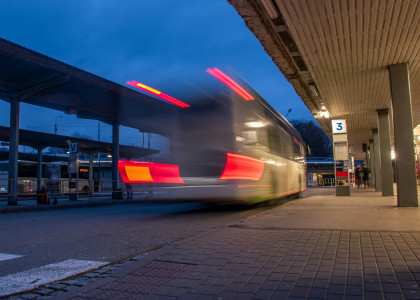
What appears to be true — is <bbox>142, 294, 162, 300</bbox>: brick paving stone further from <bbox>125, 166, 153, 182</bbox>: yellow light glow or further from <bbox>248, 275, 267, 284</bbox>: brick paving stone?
<bbox>125, 166, 153, 182</bbox>: yellow light glow

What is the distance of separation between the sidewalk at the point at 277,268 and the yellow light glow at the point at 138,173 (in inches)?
210

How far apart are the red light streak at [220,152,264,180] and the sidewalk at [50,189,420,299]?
308 centimetres

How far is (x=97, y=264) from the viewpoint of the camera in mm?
4934

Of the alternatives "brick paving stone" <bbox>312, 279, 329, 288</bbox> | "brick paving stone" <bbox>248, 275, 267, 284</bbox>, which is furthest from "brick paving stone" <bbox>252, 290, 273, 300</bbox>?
"brick paving stone" <bbox>312, 279, 329, 288</bbox>

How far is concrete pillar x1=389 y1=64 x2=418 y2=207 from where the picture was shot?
11633mm

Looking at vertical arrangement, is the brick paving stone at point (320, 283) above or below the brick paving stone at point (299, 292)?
above

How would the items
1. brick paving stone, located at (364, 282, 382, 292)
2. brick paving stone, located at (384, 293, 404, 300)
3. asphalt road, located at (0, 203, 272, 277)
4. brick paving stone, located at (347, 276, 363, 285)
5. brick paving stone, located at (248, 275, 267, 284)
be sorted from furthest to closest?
asphalt road, located at (0, 203, 272, 277) → brick paving stone, located at (248, 275, 267, 284) → brick paving stone, located at (347, 276, 363, 285) → brick paving stone, located at (364, 282, 382, 292) → brick paving stone, located at (384, 293, 404, 300)

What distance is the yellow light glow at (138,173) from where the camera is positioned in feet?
38.2

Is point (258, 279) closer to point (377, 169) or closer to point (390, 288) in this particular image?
point (390, 288)

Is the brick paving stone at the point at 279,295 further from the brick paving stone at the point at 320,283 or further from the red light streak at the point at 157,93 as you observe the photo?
the red light streak at the point at 157,93

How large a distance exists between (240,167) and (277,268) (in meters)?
5.81

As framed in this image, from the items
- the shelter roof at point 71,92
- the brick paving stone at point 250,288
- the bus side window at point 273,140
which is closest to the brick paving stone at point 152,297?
the brick paving stone at point 250,288

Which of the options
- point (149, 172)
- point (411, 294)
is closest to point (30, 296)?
point (411, 294)

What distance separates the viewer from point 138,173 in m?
12.4
